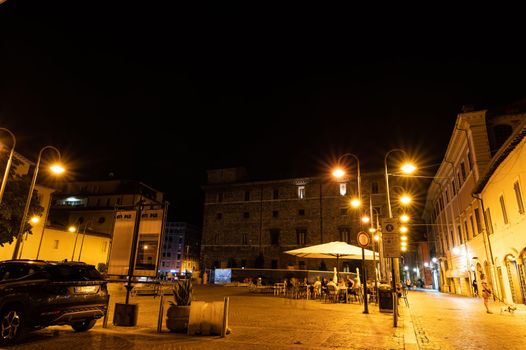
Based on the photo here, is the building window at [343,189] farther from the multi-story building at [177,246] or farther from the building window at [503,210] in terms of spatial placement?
the multi-story building at [177,246]

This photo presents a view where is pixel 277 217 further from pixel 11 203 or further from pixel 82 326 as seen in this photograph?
pixel 82 326

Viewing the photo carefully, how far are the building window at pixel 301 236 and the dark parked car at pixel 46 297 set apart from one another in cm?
3835

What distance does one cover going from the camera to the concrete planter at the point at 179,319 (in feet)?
25.7

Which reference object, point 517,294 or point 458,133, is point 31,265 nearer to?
point 517,294

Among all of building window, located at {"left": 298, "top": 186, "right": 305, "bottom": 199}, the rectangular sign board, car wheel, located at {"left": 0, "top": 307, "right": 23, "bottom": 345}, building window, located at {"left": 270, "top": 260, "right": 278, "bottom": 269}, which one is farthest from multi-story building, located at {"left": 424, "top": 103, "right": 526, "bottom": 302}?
building window, located at {"left": 270, "top": 260, "right": 278, "bottom": 269}

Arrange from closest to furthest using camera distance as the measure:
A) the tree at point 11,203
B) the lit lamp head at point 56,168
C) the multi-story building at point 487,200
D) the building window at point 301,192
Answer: the lit lamp head at point 56,168 < the multi-story building at point 487,200 < the tree at point 11,203 < the building window at point 301,192

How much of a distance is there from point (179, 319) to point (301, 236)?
126ft

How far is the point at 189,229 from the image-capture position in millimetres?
116500

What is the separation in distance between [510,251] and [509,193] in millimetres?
2877

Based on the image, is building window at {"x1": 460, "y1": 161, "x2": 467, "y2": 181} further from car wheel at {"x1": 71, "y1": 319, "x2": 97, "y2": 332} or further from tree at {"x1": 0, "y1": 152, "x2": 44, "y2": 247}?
tree at {"x1": 0, "y1": 152, "x2": 44, "y2": 247}

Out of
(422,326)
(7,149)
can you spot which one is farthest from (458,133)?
(7,149)

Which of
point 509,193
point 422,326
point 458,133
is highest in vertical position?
point 458,133

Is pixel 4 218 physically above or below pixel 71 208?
below

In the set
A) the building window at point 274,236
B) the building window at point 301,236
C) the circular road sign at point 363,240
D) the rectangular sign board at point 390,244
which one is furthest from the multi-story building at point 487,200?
the building window at point 274,236
